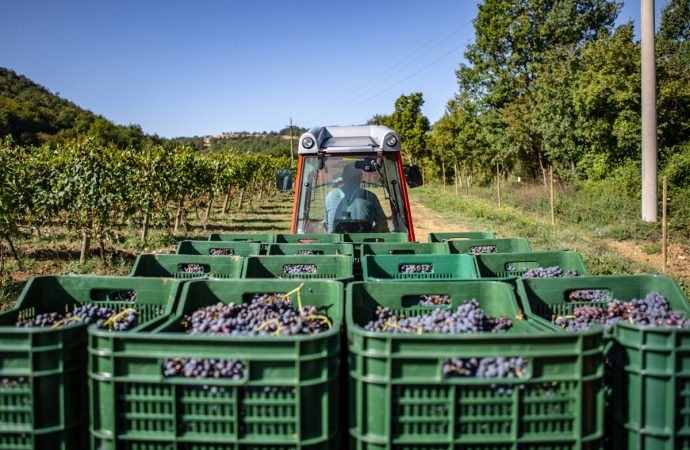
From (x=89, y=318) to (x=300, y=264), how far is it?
5.70 feet

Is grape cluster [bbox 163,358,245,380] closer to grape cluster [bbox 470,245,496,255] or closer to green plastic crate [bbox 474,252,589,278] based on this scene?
green plastic crate [bbox 474,252,589,278]

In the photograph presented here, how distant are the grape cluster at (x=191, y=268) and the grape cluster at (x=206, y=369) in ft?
7.90

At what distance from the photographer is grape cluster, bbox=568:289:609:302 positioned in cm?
360

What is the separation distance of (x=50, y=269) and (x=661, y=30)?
40105 mm

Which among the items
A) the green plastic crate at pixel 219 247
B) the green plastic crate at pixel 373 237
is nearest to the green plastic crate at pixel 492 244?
the green plastic crate at pixel 373 237

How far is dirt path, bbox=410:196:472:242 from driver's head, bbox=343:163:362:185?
8.06 m

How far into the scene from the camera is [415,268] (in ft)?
15.5

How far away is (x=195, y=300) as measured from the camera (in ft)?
11.0

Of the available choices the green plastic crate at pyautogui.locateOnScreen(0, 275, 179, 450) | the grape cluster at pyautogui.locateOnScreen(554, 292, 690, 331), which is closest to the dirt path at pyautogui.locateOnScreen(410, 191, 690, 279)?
the grape cluster at pyautogui.locateOnScreen(554, 292, 690, 331)

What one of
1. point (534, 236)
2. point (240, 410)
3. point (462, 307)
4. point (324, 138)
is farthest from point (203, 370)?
point (534, 236)

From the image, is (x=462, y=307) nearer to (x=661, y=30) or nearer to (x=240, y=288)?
(x=240, y=288)

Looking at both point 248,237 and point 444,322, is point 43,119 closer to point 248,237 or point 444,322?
point 248,237

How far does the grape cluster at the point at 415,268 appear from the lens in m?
4.70

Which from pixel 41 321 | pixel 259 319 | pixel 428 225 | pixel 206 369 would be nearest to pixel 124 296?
pixel 41 321
